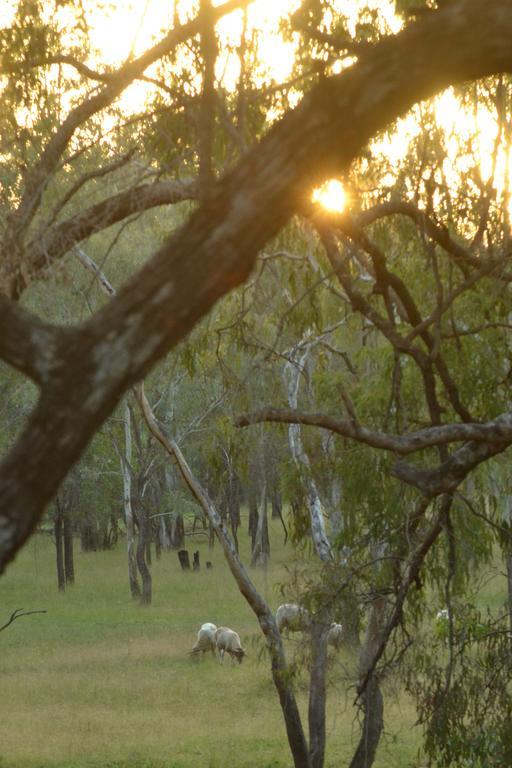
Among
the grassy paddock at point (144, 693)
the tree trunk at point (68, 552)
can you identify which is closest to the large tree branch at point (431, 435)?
the grassy paddock at point (144, 693)

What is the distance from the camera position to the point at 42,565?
47375 millimetres

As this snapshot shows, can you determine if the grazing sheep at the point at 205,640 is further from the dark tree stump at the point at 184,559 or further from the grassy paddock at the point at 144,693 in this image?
the dark tree stump at the point at 184,559

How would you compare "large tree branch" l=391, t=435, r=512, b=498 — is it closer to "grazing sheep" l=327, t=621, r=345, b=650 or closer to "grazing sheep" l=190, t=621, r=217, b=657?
"grazing sheep" l=327, t=621, r=345, b=650

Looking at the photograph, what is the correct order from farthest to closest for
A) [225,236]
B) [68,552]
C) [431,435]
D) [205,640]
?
[68,552], [205,640], [431,435], [225,236]

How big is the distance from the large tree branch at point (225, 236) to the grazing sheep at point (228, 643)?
23.0 metres

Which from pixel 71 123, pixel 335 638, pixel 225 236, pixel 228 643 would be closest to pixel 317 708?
pixel 335 638

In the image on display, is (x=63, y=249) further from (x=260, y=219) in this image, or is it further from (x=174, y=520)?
(x=174, y=520)

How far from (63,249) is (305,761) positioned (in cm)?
1062

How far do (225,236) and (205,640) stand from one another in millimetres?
24138

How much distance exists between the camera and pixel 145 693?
2312cm

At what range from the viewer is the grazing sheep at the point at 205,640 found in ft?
86.2

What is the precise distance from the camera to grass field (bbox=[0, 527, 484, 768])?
723 inches

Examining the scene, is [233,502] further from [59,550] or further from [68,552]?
[59,550]

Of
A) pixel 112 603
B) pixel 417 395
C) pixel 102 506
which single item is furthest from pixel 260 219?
pixel 102 506
